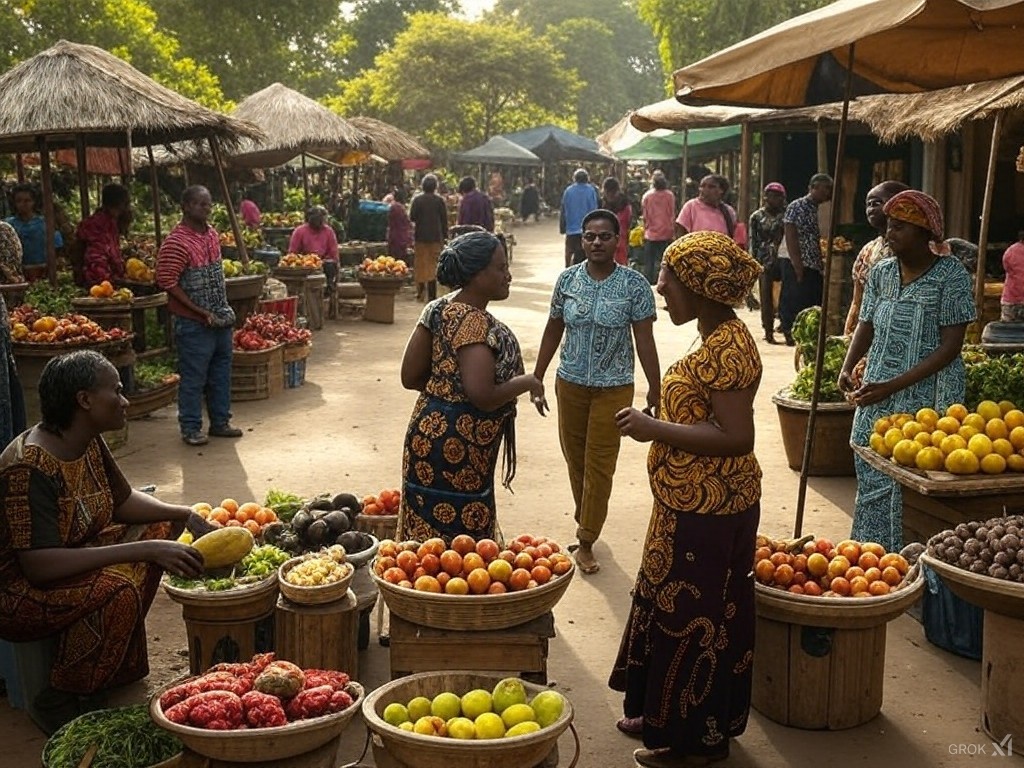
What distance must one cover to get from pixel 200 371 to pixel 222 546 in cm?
474

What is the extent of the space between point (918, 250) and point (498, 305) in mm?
13396

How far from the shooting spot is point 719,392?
4109 millimetres

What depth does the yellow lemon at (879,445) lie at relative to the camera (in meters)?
5.75

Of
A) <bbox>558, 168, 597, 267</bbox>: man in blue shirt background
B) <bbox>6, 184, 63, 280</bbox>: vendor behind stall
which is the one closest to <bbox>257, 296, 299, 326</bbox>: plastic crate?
<bbox>6, 184, 63, 280</bbox>: vendor behind stall

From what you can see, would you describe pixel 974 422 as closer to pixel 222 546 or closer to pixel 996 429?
pixel 996 429

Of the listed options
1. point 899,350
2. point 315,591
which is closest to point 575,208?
point 899,350

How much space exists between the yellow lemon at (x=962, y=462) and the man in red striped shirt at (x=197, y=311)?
570cm

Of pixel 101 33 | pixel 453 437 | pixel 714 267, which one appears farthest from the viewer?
pixel 101 33

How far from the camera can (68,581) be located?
454 centimetres

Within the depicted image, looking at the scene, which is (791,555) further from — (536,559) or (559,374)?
(559,374)

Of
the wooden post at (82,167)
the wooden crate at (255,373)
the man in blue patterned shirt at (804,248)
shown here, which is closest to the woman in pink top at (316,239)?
the wooden post at (82,167)

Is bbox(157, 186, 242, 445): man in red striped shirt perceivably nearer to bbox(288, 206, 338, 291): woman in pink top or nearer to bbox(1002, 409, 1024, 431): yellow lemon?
bbox(1002, 409, 1024, 431): yellow lemon

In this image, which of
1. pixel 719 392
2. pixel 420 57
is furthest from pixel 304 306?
pixel 420 57

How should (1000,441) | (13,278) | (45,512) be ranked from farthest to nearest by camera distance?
(13,278), (1000,441), (45,512)
